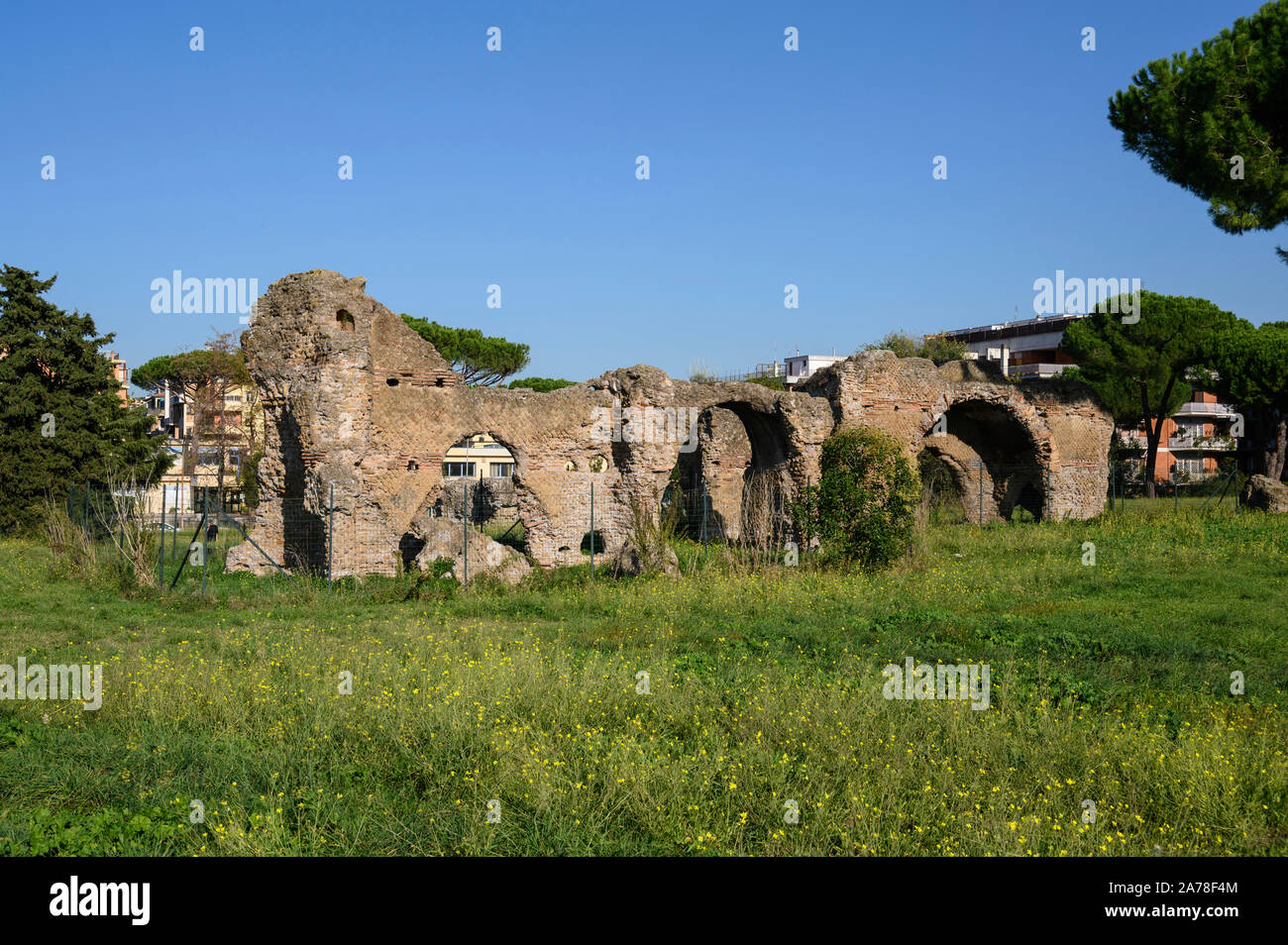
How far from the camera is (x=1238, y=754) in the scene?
5719 mm

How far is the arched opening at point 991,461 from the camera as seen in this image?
26.3 metres

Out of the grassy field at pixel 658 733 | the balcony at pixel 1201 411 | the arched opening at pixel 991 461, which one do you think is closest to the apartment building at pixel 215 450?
the arched opening at pixel 991 461

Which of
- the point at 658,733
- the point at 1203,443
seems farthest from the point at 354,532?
the point at 1203,443

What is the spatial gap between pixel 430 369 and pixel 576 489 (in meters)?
3.66

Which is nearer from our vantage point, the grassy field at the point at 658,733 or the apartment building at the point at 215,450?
the grassy field at the point at 658,733

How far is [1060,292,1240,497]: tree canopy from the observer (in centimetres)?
3331

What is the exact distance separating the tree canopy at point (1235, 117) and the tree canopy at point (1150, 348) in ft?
47.0

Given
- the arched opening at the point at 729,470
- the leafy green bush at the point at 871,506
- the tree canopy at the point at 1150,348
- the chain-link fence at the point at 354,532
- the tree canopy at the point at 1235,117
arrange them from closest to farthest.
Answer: the chain-link fence at the point at 354,532, the leafy green bush at the point at 871,506, the tree canopy at the point at 1235,117, the arched opening at the point at 729,470, the tree canopy at the point at 1150,348

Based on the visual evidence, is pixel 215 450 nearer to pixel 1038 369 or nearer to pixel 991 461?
pixel 991 461

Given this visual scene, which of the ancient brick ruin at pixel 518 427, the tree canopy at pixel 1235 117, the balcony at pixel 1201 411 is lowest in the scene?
the ancient brick ruin at pixel 518 427

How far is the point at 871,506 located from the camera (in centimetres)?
1527

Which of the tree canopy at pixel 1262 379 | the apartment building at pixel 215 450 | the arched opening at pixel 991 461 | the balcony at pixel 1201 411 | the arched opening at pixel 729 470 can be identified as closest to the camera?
the arched opening at pixel 729 470

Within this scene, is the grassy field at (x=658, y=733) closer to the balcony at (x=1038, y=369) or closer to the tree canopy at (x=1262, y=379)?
the tree canopy at (x=1262, y=379)
